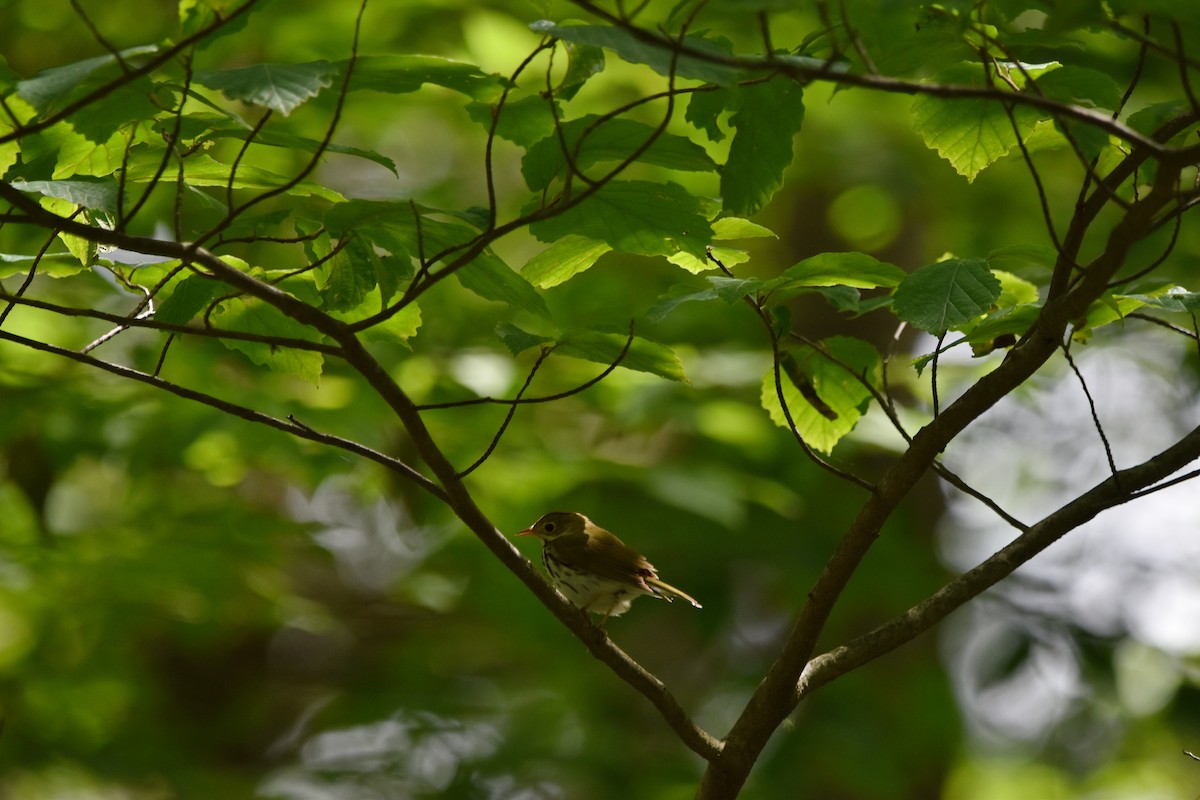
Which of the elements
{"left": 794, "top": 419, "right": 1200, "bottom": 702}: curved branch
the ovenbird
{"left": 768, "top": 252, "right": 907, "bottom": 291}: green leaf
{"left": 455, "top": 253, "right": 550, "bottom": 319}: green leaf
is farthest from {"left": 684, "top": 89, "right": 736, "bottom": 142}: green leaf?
the ovenbird

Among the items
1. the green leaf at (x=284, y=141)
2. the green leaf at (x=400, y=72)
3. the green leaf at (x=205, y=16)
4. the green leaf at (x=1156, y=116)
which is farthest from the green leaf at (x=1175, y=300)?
the green leaf at (x=205, y=16)

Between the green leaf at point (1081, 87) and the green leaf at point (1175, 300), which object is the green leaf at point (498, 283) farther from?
the green leaf at point (1175, 300)

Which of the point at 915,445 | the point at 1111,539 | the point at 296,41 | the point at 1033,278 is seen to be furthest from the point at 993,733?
the point at 915,445

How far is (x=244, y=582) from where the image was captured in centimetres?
554

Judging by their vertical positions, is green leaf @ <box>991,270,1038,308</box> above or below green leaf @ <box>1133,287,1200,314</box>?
above

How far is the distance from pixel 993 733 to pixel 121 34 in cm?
792

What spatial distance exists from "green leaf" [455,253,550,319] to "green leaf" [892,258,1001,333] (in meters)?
0.54

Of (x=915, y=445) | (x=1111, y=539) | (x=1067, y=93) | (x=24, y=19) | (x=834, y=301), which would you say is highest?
(x=1111, y=539)

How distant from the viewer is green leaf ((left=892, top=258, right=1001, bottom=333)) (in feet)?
5.18

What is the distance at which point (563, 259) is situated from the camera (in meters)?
1.81

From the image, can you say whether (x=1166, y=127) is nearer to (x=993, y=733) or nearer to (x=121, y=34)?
(x=121, y=34)

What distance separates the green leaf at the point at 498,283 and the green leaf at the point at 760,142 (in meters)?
0.33

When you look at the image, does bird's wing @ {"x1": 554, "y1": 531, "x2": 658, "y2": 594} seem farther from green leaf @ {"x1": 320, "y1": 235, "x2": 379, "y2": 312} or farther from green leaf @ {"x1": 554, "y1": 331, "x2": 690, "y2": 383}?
green leaf @ {"x1": 320, "y1": 235, "x2": 379, "y2": 312}

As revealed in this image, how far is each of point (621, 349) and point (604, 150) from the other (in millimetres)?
345
